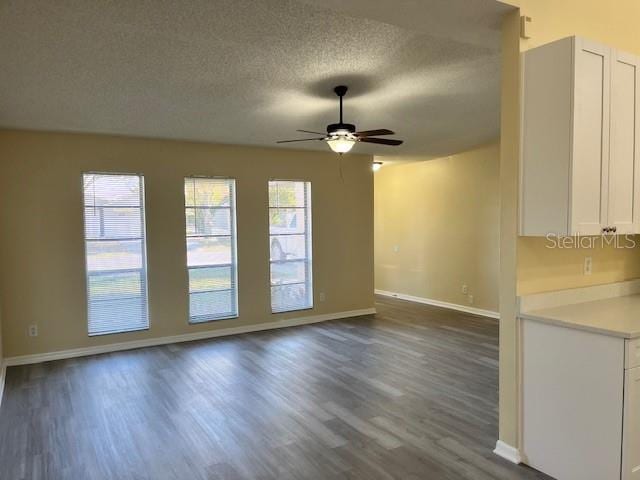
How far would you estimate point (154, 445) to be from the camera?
300 cm

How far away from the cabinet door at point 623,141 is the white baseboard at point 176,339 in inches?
186

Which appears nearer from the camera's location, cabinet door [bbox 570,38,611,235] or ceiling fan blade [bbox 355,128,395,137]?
cabinet door [bbox 570,38,611,235]

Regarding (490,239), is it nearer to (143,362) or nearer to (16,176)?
(143,362)

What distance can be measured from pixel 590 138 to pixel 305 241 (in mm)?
4718

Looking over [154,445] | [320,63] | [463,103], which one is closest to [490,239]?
[463,103]

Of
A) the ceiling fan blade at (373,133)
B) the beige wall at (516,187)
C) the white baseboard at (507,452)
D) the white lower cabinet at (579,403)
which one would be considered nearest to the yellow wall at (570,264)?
the beige wall at (516,187)

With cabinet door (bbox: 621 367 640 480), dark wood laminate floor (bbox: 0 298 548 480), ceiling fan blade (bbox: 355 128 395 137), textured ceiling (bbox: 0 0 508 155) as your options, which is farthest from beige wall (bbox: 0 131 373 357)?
cabinet door (bbox: 621 367 640 480)

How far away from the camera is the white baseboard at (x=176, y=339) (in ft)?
16.3

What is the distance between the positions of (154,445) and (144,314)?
285 cm

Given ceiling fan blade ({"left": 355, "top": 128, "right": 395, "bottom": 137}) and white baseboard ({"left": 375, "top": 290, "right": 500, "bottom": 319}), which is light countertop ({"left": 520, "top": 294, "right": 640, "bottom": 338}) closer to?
ceiling fan blade ({"left": 355, "top": 128, "right": 395, "bottom": 137})

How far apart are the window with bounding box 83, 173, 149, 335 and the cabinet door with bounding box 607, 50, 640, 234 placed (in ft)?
16.1

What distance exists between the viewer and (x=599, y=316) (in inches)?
99.5

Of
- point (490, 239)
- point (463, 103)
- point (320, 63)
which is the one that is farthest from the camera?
point (490, 239)

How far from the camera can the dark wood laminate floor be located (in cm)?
273
